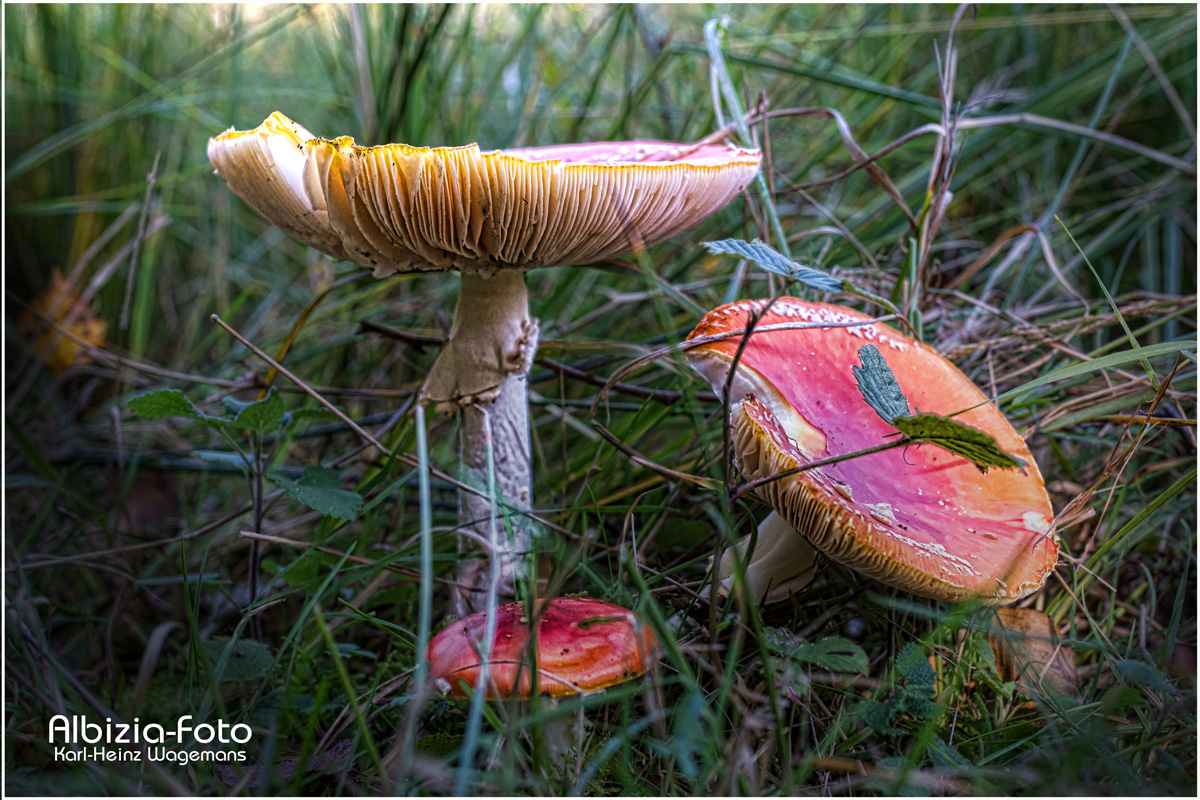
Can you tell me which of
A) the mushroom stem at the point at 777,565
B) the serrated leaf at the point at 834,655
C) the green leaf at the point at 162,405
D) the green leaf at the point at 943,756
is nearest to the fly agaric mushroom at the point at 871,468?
the mushroom stem at the point at 777,565

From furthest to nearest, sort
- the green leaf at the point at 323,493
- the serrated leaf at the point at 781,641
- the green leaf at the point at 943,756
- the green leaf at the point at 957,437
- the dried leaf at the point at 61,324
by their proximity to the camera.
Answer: the dried leaf at the point at 61,324 < the green leaf at the point at 323,493 < the serrated leaf at the point at 781,641 < the green leaf at the point at 943,756 < the green leaf at the point at 957,437

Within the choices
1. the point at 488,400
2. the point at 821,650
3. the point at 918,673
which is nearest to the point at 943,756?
the point at 918,673

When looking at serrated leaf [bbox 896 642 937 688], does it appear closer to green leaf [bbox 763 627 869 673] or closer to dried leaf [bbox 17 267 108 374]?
green leaf [bbox 763 627 869 673]

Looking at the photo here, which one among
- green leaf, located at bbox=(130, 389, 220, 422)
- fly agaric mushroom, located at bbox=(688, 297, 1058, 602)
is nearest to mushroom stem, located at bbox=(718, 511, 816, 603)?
fly agaric mushroom, located at bbox=(688, 297, 1058, 602)

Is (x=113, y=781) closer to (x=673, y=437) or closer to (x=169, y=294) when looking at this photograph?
(x=673, y=437)

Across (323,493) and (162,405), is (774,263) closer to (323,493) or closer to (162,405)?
(323,493)

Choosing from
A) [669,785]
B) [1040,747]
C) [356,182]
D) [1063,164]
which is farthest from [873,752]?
[1063,164]

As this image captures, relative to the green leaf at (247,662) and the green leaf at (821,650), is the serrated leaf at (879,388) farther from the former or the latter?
the green leaf at (247,662)
